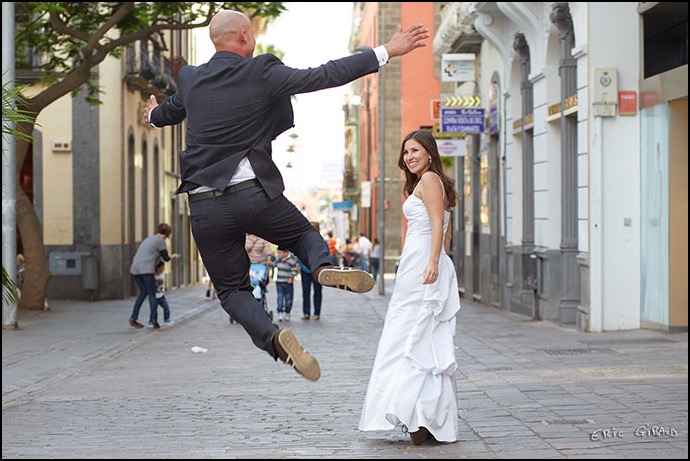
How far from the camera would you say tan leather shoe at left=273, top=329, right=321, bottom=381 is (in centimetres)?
658

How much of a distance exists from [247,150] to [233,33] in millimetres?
586

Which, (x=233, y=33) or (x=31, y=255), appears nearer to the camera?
(x=233, y=33)

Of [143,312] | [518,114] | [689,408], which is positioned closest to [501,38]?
[518,114]

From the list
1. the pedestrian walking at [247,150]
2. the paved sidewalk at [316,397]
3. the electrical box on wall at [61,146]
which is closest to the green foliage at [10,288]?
the paved sidewalk at [316,397]

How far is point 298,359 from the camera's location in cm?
659

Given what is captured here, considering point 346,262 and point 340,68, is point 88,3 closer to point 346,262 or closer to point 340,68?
point 340,68

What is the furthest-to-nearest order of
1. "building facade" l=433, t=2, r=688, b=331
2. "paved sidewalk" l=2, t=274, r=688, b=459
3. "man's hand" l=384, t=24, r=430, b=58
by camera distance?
Result: 1. "building facade" l=433, t=2, r=688, b=331
2. "paved sidewalk" l=2, t=274, r=688, b=459
3. "man's hand" l=384, t=24, r=430, b=58

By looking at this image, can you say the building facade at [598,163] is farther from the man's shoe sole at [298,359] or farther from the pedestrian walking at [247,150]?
the man's shoe sole at [298,359]

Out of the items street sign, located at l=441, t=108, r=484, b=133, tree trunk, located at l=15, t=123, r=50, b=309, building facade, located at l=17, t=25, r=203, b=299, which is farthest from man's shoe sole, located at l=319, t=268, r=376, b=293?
building facade, located at l=17, t=25, r=203, b=299

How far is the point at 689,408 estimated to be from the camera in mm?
9148

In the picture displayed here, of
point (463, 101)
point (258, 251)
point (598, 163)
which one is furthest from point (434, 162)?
point (463, 101)

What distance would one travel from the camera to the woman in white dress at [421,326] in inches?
316

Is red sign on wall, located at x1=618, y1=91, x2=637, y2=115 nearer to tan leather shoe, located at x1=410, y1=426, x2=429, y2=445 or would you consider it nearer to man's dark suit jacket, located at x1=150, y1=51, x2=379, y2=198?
tan leather shoe, located at x1=410, y1=426, x2=429, y2=445
